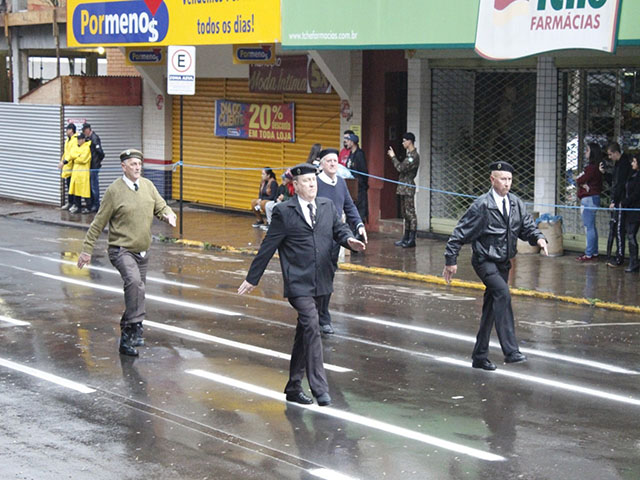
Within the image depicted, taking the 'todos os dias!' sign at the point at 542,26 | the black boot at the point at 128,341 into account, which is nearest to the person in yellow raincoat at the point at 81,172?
the 'todos os dias!' sign at the point at 542,26

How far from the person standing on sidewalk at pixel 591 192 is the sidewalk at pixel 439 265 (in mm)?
302

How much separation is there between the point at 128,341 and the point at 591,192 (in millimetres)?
8592

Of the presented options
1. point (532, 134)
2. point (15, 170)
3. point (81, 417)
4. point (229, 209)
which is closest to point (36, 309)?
point (81, 417)

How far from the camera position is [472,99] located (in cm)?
1983

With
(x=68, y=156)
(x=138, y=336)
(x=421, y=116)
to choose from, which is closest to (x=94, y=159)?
(x=68, y=156)

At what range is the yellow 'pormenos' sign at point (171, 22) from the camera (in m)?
20.3

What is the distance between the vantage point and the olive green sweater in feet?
36.4

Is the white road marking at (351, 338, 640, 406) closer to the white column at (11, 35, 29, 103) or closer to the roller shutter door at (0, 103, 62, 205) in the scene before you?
the roller shutter door at (0, 103, 62, 205)

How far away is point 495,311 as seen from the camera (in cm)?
1041

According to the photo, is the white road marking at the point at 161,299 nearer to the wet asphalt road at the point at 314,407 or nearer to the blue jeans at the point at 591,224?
the wet asphalt road at the point at 314,407

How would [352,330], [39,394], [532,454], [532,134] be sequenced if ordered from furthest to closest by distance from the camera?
[532,134] → [352,330] → [39,394] → [532,454]

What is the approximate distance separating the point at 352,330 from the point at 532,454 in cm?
463

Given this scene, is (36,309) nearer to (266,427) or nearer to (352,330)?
(352,330)

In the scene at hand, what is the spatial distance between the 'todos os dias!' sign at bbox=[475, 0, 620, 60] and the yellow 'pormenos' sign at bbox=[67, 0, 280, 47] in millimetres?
4746
